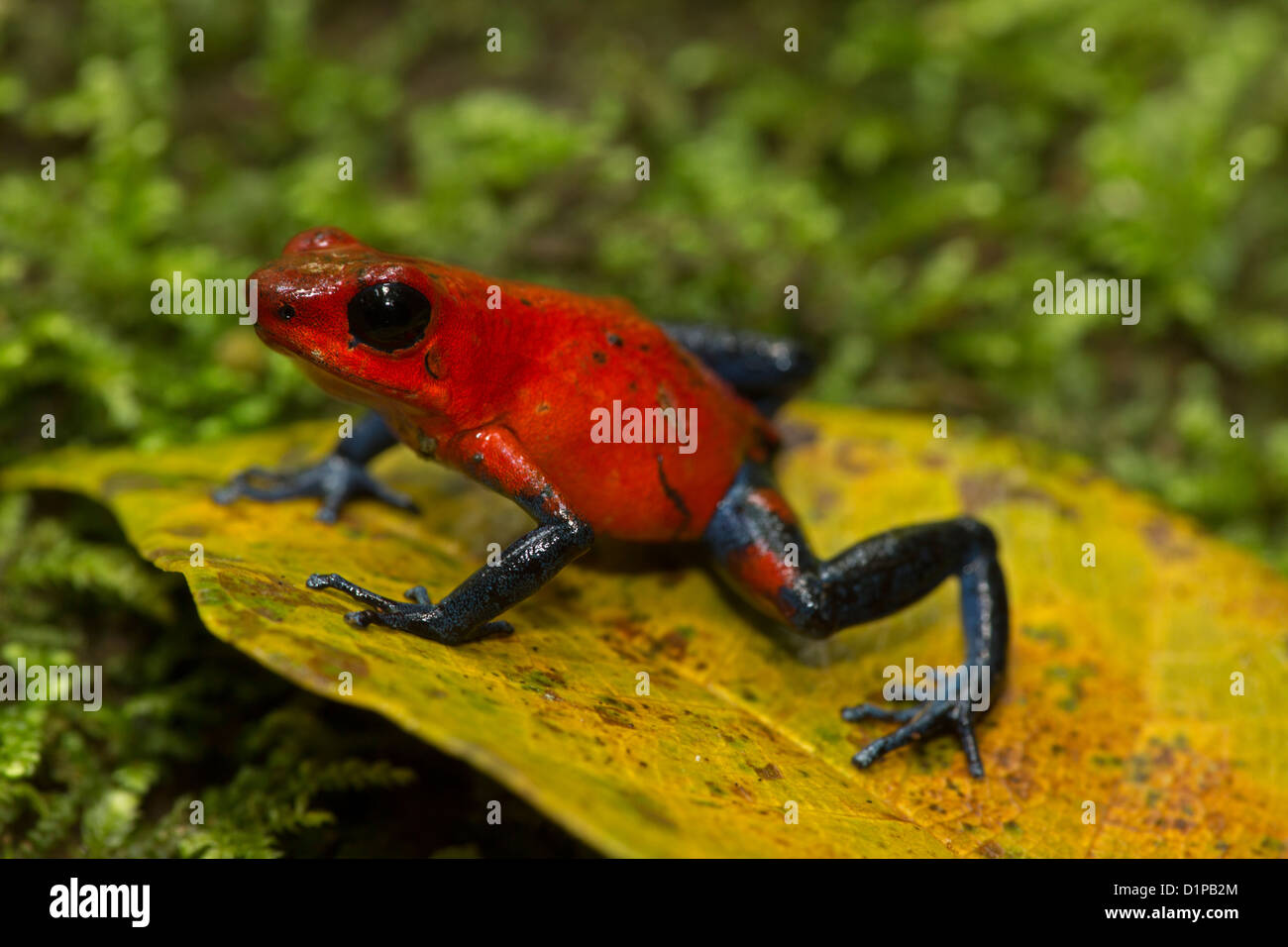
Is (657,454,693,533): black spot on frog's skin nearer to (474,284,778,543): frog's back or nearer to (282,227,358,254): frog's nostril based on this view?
(474,284,778,543): frog's back

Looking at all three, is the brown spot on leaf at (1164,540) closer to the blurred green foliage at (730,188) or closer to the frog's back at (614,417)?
the blurred green foliage at (730,188)

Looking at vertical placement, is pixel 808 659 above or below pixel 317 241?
below

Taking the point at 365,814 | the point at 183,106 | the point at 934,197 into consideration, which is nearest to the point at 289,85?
the point at 183,106

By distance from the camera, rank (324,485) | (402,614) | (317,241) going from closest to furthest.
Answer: (402,614), (317,241), (324,485)

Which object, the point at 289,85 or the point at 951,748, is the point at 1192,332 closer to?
the point at 951,748

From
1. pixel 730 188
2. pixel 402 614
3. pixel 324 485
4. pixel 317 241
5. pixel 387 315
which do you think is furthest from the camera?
pixel 730 188

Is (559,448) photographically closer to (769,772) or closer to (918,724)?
(769,772)

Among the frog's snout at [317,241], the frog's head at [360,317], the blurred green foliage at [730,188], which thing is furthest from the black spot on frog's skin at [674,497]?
the blurred green foliage at [730,188]

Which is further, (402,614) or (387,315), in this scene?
(387,315)

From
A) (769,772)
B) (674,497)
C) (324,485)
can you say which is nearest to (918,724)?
(769,772)
